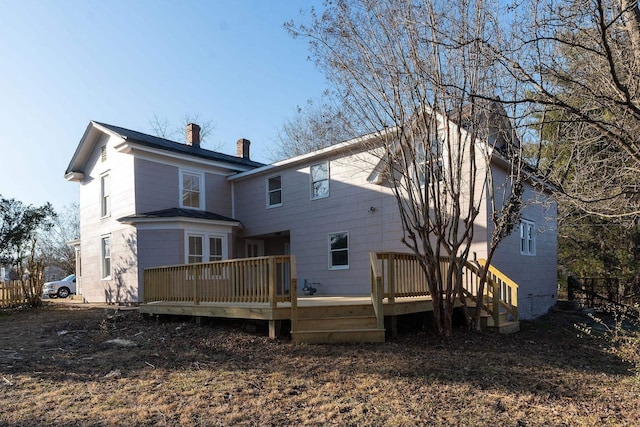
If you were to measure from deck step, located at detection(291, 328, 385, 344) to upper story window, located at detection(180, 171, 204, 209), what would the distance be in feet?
30.7

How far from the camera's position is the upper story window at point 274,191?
592 inches

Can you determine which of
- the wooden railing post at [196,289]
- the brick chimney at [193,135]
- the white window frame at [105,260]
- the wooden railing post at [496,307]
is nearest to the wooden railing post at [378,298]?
the wooden railing post at [496,307]

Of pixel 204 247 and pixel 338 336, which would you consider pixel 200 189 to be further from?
pixel 338 336

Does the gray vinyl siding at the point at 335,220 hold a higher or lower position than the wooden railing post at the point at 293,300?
higher

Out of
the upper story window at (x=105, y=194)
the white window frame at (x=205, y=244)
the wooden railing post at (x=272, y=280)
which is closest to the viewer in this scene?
the wooden railing post at (x=272, y=280)

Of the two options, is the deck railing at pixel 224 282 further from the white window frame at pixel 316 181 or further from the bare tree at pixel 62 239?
the bare tree at pixel 62 239

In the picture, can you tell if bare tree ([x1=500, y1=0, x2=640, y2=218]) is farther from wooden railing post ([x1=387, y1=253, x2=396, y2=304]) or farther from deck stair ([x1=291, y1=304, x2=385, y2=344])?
deck stair ([x1=291, y1=304, x2=385, y2=344])

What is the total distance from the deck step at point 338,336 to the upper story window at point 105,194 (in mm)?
11172

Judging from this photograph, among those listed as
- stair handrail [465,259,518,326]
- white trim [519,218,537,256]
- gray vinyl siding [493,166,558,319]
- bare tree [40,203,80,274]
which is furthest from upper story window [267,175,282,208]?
bare tree [40,203,80,274]

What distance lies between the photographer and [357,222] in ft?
41.5

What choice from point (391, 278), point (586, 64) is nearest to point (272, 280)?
point (391, 278)

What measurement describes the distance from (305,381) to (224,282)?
349 cm

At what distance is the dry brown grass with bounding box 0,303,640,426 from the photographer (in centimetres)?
440

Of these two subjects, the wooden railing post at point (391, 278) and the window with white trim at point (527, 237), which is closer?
the wooden railing post at point (391, 278)
